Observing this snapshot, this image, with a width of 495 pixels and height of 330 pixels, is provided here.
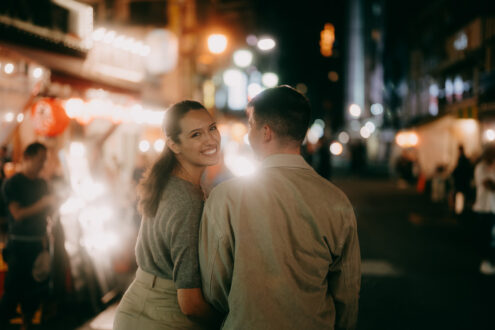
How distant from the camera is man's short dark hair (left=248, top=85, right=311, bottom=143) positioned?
2111 mm

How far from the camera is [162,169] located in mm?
2449

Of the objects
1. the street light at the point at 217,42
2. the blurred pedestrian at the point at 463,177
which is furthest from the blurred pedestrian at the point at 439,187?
the street light at the point at 217,42

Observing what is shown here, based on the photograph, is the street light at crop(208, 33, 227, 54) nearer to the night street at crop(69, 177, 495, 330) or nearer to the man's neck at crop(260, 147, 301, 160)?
the night street at crop(69, 177, 495, 330)

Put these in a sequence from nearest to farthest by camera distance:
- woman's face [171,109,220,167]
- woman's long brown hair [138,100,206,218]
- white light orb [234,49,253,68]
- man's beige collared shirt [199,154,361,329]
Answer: man's beige collared shirt [199,154,361,329] < woman's long brown hair [138,100,206,218] < woman's face [171,109,220,167] < white light orb [234,49,253,68]

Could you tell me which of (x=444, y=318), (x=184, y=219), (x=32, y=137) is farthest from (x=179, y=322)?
(x=32, y=137)

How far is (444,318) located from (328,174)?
20.4 ft

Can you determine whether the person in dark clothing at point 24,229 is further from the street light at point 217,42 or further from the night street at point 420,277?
the street light at point 217,42

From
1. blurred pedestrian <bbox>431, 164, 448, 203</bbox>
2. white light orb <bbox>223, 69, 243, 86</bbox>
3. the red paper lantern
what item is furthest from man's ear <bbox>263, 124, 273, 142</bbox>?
white light orb <bbox>223, 69, 243, 86</bbox>

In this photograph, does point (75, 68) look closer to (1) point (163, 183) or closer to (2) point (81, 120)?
(2) point (81, 120)

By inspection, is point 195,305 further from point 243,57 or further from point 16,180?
point 243,57

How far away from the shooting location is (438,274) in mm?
8281

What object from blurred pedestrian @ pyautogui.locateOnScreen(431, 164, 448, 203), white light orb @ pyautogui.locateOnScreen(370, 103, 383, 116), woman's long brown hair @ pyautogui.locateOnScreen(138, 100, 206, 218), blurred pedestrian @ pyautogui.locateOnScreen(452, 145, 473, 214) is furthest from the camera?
white light orb @ pyautogui.locateOnScreen(370, 103, 383, 116)

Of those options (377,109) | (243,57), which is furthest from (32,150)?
(377,109)

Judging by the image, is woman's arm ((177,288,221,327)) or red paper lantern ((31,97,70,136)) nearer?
woman's arm ((177,288,221,327))
